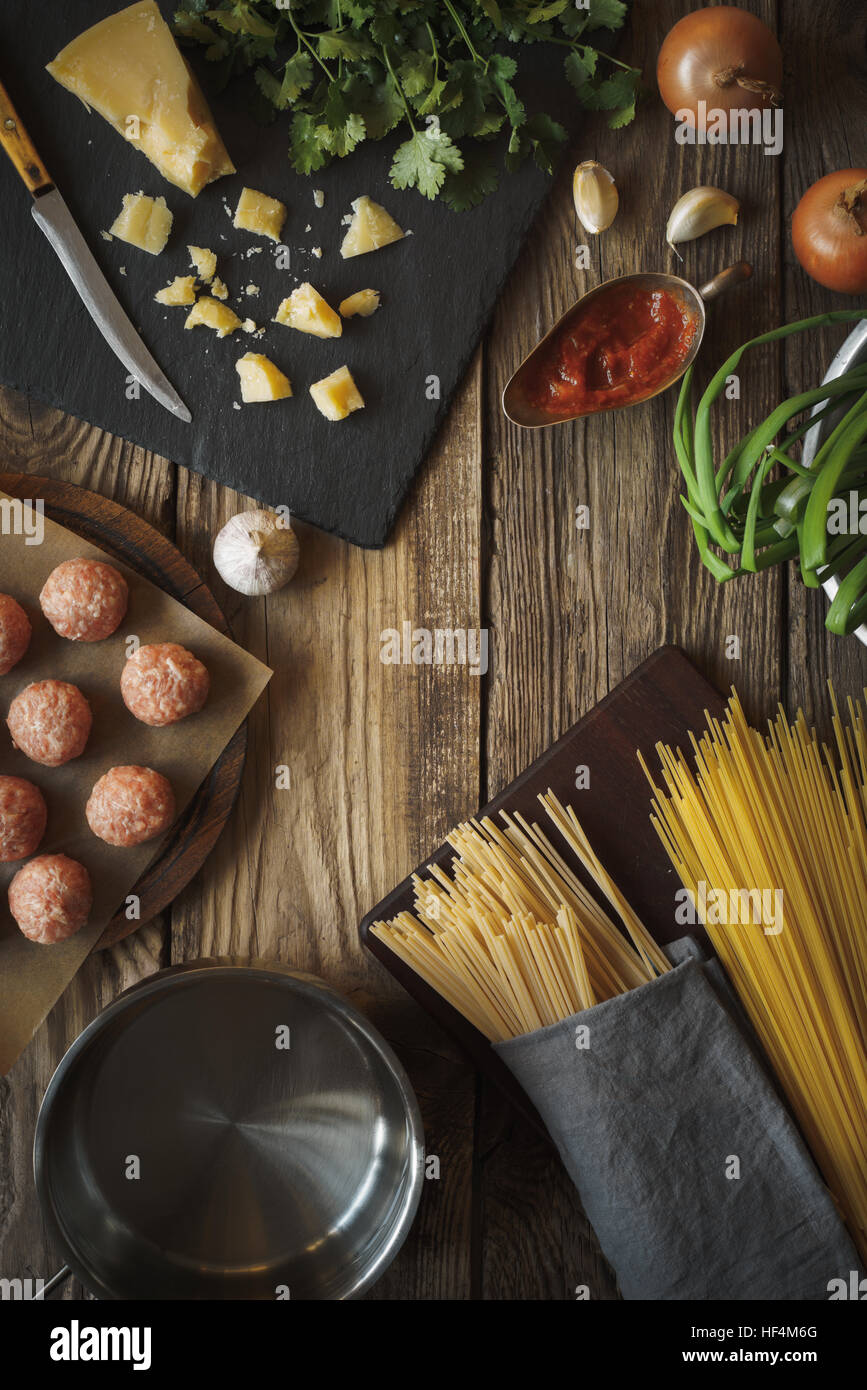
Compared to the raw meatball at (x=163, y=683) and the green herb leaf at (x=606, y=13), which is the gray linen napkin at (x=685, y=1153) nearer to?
the raw meatball at (x=163, y=683)

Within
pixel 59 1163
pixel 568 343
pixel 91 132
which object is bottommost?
pixel 59 1163

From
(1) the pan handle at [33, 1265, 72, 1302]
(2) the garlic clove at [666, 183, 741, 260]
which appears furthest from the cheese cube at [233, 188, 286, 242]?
(1) the pan handle at [33, 1265, 72, 1302]

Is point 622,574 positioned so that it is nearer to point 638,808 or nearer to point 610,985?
point 638,808

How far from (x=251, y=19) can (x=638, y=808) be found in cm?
125

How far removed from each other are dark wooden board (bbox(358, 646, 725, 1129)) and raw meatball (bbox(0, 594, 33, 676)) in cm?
63

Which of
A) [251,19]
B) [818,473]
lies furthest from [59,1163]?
[251,19]

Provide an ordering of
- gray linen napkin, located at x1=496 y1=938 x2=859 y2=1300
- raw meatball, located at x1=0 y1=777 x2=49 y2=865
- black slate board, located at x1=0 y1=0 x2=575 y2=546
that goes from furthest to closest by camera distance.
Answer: black slate board, located at x1=0 y1=0 x2=575 y2=546 → raw meatball, located at x1=0 y1=777 x2=49 y2=865 → gray linen napkin, located at x1=496 y1=938 x2=859 y2=1300

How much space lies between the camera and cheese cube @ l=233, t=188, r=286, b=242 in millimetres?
1486

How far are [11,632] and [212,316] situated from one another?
54 centimetres

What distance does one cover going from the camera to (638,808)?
1455mm

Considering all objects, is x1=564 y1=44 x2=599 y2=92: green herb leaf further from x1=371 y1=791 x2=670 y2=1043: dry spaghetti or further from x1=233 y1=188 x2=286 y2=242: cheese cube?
x1=371 y1=791 x2=670 y2=1043: dry spaghetti

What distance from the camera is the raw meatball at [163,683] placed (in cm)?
140

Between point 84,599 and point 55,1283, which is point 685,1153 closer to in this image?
point 55,1283

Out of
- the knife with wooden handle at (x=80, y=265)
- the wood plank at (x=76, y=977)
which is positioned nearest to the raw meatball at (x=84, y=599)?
the wood plank at (x=76, y=977)
